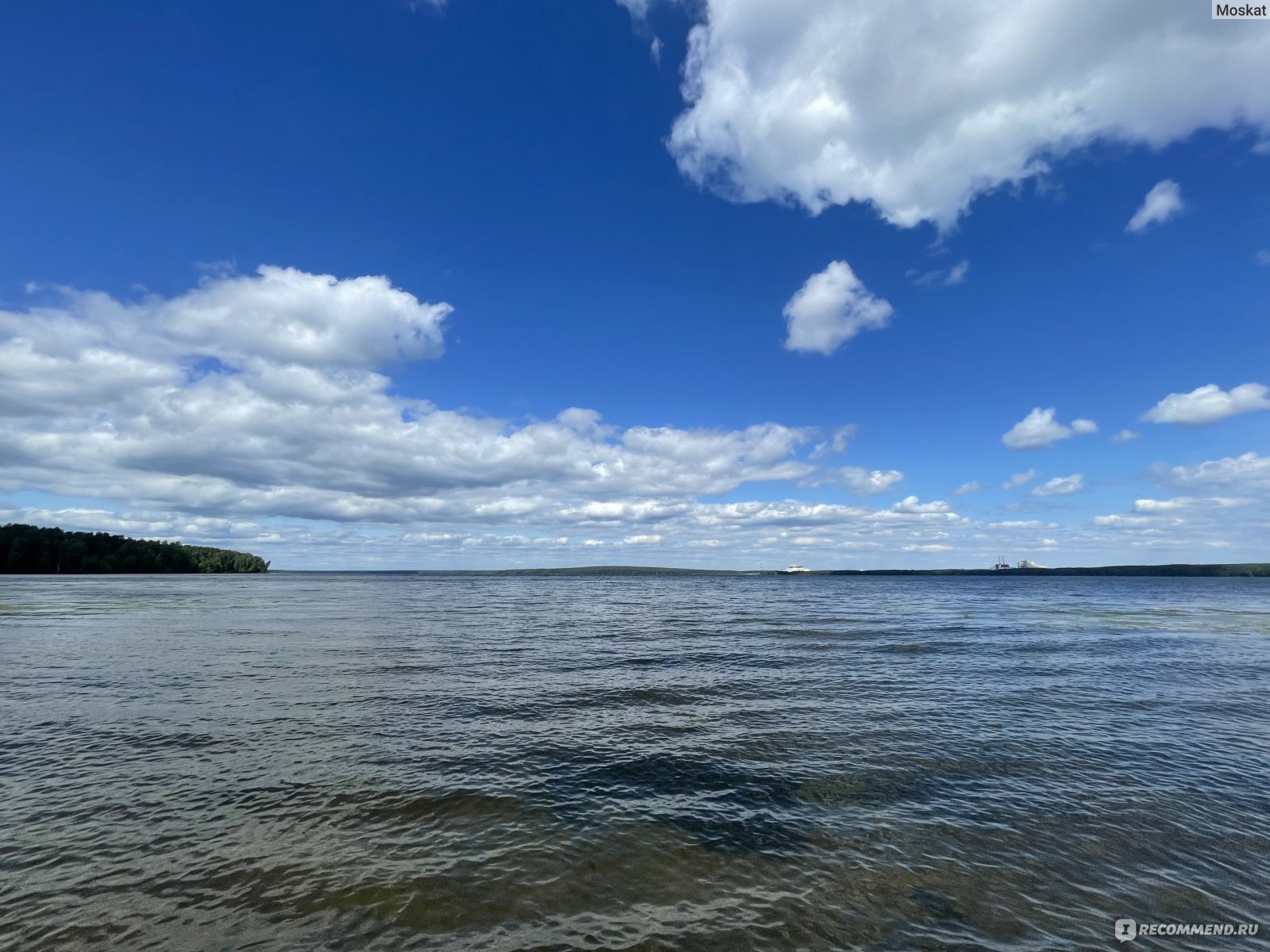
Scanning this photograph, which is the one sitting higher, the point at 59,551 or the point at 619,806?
the point at 59,551

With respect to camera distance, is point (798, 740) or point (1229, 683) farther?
point (1229, 683)

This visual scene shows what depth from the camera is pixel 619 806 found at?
12.8 meters

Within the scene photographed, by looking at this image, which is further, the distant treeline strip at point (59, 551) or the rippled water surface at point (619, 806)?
the distant treeline strip at point (59, 551)

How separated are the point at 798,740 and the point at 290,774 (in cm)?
1341

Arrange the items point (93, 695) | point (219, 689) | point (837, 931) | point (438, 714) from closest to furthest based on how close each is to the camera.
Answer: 1. point (837, 931)
2. point (438, 714)
3. point (93, 695)
4. point (219, 689)

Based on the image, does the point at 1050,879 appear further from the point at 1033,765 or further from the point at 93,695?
the point at 93,695

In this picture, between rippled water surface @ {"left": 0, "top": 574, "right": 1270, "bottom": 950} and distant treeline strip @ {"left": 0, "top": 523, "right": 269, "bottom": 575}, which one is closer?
rippled water surface @ {"left": 0, "top": 574, "right": 1270, "bottom": 950}

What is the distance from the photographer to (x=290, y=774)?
14227mm

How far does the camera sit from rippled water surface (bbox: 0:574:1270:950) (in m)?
8.87

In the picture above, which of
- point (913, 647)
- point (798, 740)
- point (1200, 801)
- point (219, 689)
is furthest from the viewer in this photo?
point (913, 647)

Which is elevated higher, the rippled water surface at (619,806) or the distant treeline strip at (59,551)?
the distant treeline strip at (59,551)

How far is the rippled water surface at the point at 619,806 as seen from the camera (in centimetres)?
887

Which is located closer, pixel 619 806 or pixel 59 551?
pixel 619 806

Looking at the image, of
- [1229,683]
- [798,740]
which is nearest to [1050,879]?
[798,740]
